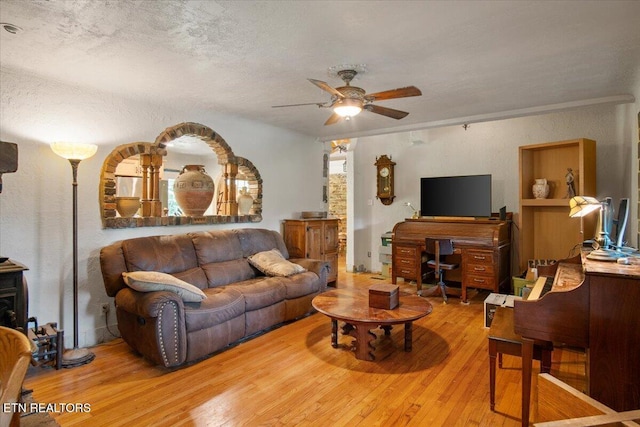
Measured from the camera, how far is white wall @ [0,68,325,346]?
2789 millimetres

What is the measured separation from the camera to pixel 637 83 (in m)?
2.95

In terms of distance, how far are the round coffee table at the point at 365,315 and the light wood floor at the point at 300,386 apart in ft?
Answer: 0.38

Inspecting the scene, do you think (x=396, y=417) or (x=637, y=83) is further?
(x=637, y=83)

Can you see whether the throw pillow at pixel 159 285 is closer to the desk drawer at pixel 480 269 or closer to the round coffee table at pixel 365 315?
the round coffee table at pixel 365 315

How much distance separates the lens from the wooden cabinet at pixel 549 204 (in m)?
4.38

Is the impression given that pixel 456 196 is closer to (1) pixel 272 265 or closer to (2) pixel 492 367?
(1) pixel 272 265

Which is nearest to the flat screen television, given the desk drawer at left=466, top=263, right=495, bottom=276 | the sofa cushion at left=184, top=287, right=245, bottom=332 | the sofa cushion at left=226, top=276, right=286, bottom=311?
the desk drawer at left=466, top=263, right=495, bottom=276

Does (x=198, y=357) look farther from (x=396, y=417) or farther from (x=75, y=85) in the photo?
(x=75, y=85)

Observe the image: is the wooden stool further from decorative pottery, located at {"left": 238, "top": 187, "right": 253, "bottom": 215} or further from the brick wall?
the brick wall

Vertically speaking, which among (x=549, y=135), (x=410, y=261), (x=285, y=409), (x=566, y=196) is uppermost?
(x=549, y=135)

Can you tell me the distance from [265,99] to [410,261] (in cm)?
296

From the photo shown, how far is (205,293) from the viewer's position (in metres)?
3.21

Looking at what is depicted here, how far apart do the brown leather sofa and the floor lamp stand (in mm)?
230

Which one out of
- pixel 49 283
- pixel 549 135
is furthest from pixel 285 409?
pixel 549 135
